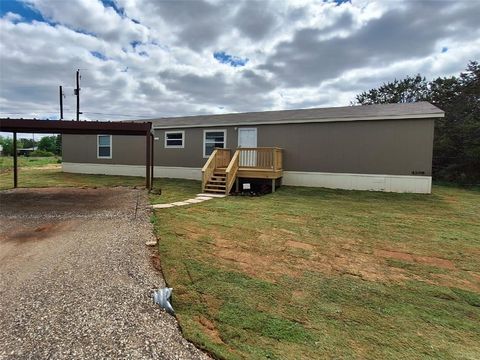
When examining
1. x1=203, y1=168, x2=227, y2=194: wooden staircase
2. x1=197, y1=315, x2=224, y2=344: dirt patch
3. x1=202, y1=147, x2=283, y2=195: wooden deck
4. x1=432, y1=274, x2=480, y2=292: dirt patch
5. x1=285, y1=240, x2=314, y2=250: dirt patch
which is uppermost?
x1=202, y1=147, x2=283, y2=195: wooden deck

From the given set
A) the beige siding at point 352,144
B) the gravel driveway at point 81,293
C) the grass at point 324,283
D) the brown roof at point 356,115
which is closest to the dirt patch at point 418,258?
the grass at point 324,283

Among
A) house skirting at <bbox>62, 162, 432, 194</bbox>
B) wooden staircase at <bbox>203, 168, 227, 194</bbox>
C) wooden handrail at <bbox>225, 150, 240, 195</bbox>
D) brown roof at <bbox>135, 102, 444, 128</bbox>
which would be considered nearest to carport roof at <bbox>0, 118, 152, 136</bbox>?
wooden staircase at <bbox>203, 168, 227, 194</bbox>

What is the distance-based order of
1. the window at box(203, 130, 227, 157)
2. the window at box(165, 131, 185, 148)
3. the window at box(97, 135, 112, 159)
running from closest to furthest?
1. the window at box(203, 130, 227, 157)
2. the window at box(165, 131, 185, 148)
3. the window at box(97, 135, 112, 159)

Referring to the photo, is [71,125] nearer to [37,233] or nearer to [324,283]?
[37,233]

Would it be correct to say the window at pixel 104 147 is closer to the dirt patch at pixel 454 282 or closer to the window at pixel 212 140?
the window at pixel 212 140

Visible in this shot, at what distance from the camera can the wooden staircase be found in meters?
10.4

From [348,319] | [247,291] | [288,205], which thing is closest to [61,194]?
[288,205]

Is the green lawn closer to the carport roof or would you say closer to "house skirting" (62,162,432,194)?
"house skirting" (62,162,432,194)

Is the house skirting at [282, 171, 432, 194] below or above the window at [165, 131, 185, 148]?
below

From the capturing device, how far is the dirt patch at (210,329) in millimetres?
2392

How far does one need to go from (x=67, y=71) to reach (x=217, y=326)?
81.1ft

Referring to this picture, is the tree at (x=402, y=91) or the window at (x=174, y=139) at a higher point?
the tree at (x=402, y=91)

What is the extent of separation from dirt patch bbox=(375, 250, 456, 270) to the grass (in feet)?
0.05

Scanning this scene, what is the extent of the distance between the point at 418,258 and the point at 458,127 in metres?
15.3
